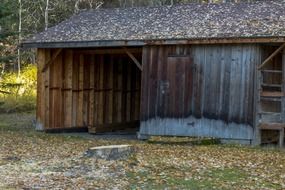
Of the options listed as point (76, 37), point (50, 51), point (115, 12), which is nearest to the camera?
point (76, 37)

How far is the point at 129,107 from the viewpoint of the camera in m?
25.5

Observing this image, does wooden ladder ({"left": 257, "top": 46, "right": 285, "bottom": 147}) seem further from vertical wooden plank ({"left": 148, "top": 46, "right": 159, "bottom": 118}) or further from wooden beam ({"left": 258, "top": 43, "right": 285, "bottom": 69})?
vertical wooden plank ({"left": 148, "top": 46, "right": 159, "bottom": 118})

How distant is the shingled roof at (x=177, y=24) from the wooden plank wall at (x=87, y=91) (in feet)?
4.09

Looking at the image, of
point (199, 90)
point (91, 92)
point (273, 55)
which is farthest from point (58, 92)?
point (273, 55)

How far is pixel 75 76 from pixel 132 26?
3558mm

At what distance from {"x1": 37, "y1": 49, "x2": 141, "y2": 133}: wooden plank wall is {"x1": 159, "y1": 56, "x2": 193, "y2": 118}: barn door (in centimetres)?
415

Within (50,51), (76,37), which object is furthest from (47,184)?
(50,51)

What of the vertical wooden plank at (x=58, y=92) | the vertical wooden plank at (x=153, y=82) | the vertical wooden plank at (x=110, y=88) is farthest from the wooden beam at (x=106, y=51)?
the vertical wooden plank at (x=110, y=88)

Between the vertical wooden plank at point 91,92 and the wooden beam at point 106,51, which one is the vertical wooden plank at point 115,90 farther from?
the wooden beam at point 106,51

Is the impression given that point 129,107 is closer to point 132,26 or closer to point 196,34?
point 132,26

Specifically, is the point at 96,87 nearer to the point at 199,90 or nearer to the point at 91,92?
the point at 91,92

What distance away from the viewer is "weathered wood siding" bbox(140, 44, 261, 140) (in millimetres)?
17641

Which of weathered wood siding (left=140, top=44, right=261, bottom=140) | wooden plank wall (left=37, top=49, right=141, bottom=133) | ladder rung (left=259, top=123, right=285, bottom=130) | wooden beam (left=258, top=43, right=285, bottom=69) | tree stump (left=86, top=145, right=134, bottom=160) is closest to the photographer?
tree stump (left=86, top=145, right=134, bottom=160)


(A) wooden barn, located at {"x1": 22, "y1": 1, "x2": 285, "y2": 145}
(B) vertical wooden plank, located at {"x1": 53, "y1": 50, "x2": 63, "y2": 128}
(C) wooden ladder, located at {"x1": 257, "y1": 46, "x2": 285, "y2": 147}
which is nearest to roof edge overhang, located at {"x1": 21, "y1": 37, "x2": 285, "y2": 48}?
(A) wooden barn, located at {"x1": 22, "y1": 1, "x2": 285, "y2": 145}
